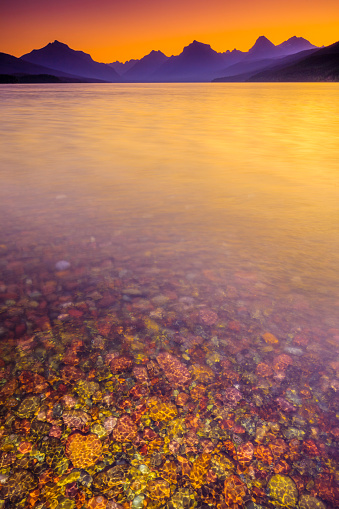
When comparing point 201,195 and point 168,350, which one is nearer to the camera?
point 168,350

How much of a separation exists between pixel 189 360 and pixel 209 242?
3172 millimetres

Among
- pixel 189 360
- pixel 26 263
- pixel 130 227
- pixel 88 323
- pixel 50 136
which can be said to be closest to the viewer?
pixel 189 360

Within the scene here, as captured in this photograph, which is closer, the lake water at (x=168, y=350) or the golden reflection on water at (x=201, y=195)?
the lake water at (x=168, y=350)

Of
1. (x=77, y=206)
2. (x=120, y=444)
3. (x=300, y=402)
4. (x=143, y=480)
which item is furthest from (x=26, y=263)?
(x=300, y=402)

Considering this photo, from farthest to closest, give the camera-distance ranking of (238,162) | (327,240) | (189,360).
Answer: (238,162) < (327,240) < (189,360)

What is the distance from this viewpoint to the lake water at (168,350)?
2.32 meters

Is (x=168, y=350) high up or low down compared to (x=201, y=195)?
down

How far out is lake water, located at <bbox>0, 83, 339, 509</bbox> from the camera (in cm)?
232

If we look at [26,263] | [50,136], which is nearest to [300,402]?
[26,263]

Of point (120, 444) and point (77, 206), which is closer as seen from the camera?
point (120, 444)

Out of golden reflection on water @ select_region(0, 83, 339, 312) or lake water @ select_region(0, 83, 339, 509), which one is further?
golden reflection on water @ select_region(0, 83, 339, 312)

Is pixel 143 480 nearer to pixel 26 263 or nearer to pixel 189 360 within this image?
pixel 189 360

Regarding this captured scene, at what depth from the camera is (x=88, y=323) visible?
389cm

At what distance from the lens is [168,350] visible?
350cm
